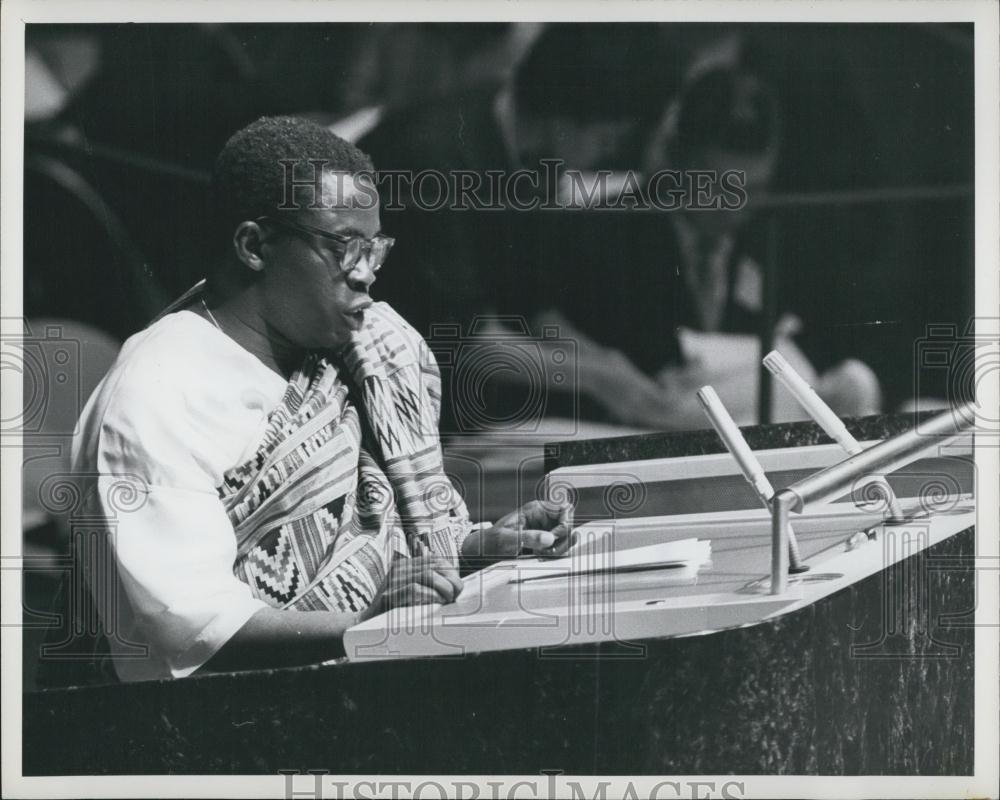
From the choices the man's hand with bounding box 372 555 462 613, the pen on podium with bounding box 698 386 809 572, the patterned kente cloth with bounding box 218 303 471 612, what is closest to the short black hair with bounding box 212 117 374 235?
the patterned kente cloth with bounding box 218 303 471 612

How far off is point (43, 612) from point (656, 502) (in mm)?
1915

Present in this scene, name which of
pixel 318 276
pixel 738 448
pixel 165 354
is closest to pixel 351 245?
pixel 318 276

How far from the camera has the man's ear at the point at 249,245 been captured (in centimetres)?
382

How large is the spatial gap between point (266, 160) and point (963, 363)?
89.1 inches

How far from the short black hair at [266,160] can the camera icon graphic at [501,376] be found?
1.99 ft

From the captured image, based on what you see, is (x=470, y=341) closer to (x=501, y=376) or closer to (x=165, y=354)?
(x=501, y=376)

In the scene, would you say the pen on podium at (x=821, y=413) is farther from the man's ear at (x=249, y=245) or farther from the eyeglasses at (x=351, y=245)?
the man's ear at (x=249, y=245)

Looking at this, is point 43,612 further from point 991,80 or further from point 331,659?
point 991,80

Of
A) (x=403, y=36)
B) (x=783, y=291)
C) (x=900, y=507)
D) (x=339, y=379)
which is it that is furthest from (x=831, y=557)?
(x=403, y=36)

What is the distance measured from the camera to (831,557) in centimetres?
334

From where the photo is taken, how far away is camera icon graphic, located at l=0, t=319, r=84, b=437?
160 inches

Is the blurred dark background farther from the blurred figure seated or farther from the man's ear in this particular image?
the man's ear

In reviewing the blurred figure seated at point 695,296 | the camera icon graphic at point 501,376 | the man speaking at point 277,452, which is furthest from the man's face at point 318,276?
the blurred figure seated at point 695,296

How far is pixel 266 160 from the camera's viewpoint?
3924 millimetres
